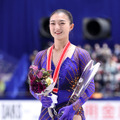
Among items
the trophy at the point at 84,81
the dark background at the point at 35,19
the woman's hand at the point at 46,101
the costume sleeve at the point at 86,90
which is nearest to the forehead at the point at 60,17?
the costume sleeve at the point at 86,90

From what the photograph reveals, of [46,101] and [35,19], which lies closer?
[46,101]

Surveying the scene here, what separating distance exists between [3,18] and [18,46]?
1.23 metres

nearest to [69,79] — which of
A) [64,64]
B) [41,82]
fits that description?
[64,64]

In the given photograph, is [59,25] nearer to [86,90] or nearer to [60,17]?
[60,17]

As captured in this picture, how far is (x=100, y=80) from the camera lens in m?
9.41

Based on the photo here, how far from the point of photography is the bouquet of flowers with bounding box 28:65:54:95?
7.10 feet

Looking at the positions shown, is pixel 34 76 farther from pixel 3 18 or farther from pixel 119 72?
pixel 3 18

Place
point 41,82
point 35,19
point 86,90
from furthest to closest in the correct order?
1. point 35,19
2. point 86,90
3. point 41,82

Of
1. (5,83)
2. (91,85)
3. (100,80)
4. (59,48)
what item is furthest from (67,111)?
(5,83)

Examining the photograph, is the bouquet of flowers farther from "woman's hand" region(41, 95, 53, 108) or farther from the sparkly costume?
the sparkly costume

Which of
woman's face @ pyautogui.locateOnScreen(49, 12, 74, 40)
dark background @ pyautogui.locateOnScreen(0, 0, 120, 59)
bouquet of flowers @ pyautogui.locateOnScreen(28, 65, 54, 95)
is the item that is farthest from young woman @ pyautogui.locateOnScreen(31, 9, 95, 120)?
dark background @ pyautogui.locateOnScreen(0, 0, 120, 59)

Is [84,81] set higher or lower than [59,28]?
lower

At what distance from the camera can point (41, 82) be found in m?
2.17

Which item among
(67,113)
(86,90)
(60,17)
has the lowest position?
(67,113)
